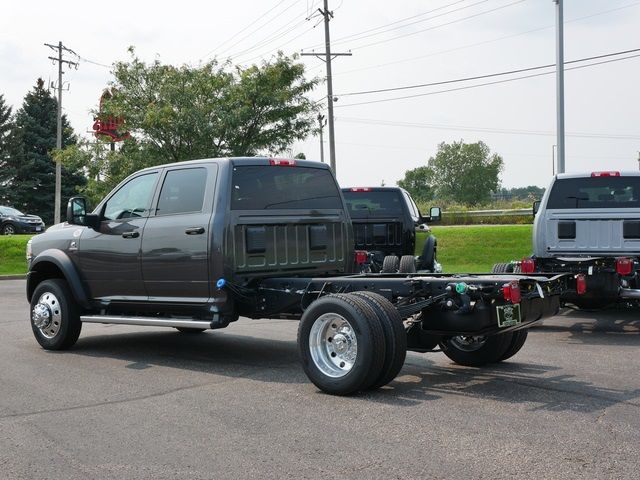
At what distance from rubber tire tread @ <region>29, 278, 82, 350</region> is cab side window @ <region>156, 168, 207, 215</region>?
5.53 feet

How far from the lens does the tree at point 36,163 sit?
175 ft

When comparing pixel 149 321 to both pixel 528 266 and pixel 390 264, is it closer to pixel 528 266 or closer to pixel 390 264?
pixel 528 266

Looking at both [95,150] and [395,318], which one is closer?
[395,318]

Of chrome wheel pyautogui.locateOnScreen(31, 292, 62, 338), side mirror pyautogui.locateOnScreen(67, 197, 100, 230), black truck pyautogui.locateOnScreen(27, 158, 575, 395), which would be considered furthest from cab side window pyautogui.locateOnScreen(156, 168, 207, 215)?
chrome wheel pyautogui.locateOnScreen(31, 292, 62, 338)

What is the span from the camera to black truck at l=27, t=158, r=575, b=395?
249 inches

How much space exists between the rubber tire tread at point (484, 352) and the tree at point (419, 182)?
144 metres

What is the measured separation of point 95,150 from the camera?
2561 cm

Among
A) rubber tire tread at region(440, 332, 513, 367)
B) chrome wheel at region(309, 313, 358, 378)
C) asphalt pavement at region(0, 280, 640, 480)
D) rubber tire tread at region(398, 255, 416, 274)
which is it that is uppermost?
rubber tire tread at region(398, 255, 416, 274)

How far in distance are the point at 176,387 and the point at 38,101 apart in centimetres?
5398

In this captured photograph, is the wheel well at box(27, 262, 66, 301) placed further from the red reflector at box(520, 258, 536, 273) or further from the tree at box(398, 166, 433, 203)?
the tree at box(398, 166, 433, 203)

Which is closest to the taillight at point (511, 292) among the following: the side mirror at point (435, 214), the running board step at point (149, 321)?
the running board step at point (149, 321)

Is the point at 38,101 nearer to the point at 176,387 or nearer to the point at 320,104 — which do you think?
the point at 320,104

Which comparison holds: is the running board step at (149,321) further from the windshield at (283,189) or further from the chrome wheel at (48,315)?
the windshield at (283,189)

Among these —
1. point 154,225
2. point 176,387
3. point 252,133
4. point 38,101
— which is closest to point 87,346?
point 154,225
